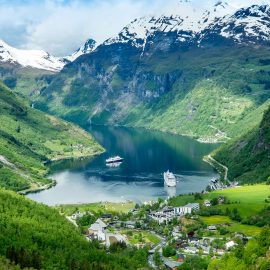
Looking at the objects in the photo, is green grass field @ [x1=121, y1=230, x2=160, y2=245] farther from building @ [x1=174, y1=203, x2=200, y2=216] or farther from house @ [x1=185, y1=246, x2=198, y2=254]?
building @ [x1=174, y1=203, x2=200, y2=216]

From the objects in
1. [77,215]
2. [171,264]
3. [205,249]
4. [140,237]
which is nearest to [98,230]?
[140,237]

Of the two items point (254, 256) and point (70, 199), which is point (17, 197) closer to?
point (70, 199)

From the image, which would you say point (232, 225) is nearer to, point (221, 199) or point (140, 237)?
point (140, 237)

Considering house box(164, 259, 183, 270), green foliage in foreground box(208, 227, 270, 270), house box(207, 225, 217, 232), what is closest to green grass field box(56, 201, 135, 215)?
house box(207, 225, 217, 232)

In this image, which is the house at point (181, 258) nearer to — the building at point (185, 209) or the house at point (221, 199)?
the building at point (185, 209)

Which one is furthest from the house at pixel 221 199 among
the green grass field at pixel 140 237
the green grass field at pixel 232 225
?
the green grass field at pixel 140 237
